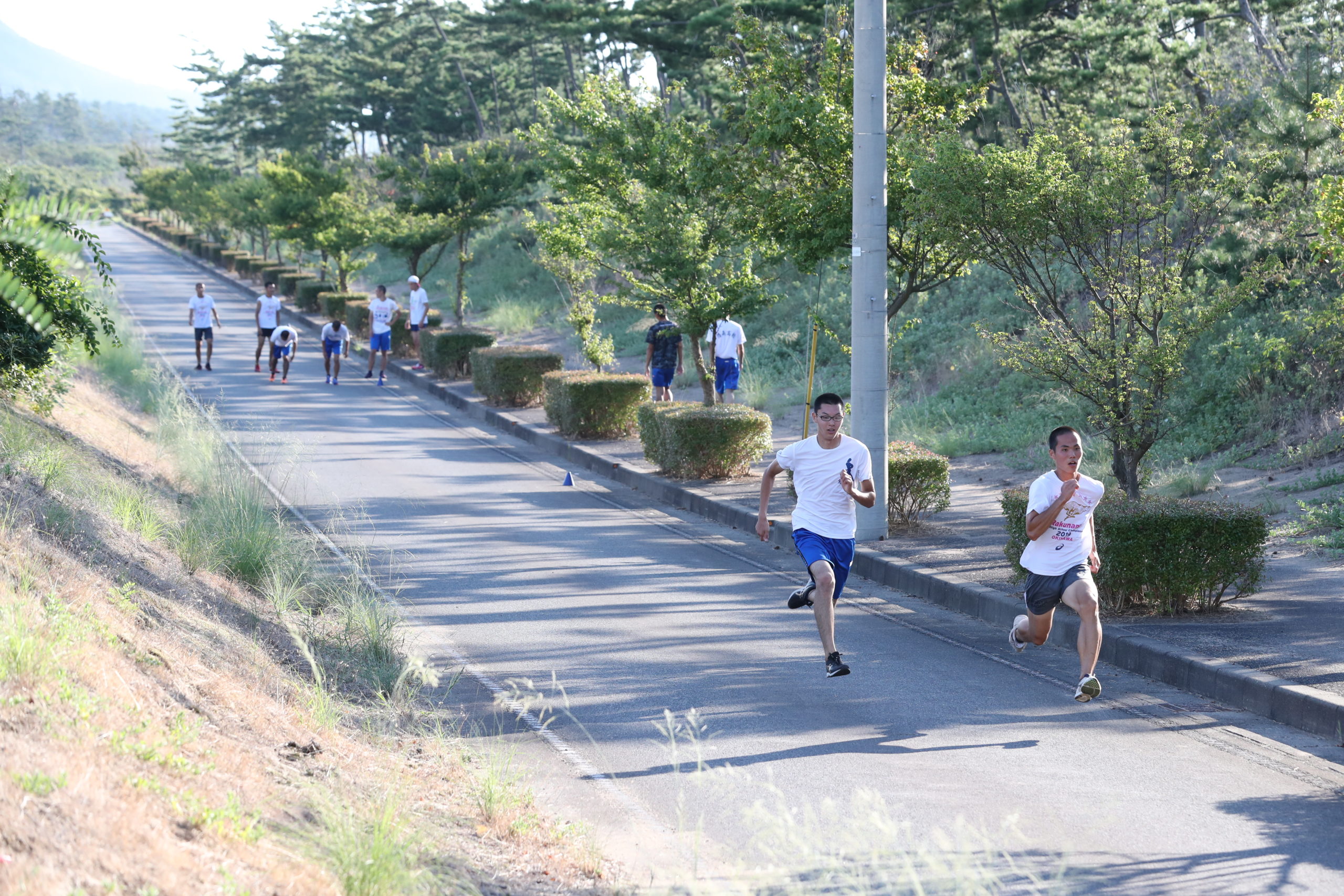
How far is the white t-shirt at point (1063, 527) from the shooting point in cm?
728

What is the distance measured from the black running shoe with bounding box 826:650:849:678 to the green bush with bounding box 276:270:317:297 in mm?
42917

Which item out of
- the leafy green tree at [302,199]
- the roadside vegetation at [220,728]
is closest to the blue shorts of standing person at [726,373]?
the roadside vegetation at [220,728]

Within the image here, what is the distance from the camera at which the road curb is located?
6.89 metres

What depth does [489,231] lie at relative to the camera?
56.8 meters

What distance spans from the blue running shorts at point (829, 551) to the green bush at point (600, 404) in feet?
35.8

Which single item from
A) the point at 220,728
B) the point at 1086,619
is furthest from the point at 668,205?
the point at 220,728

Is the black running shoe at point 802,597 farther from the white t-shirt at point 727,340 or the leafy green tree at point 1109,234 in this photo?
the white t-shirt at point 727,340

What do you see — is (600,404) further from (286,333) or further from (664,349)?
(286,333)

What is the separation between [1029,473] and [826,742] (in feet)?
32.4

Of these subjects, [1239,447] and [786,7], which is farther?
[786,7]

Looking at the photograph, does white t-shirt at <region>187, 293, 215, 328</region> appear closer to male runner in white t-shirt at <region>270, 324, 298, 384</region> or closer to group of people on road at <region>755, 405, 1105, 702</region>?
male runner in white t-shirt at <region>270, 324, 298, 384</region>

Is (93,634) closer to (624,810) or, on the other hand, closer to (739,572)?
(624,810)

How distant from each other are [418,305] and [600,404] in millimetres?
11207

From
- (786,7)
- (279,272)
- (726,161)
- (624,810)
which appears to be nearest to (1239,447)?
(726,161)
